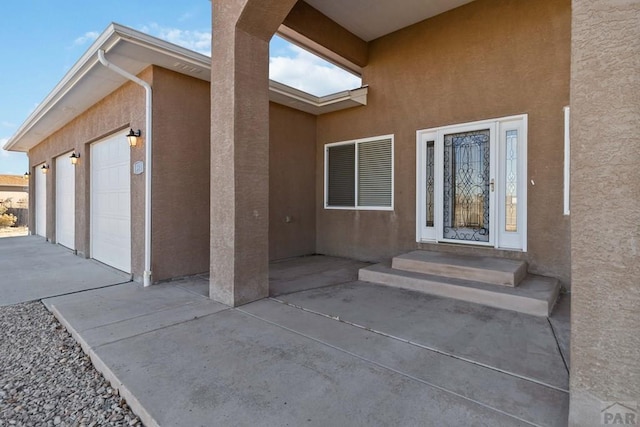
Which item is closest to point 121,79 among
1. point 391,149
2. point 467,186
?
point 391,149

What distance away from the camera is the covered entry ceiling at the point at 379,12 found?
216 inches

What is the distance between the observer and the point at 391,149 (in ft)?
21.0

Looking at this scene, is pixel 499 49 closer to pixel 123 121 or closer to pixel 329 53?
pixel 329 53

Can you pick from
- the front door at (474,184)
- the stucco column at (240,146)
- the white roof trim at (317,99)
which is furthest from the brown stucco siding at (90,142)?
the front door at (474,184)

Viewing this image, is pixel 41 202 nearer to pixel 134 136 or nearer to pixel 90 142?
pixel 90 142

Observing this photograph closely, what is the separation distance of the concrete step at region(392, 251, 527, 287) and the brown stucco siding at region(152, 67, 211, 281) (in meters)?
3.47

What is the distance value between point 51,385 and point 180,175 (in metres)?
3.47

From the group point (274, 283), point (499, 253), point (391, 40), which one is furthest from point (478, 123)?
point (274, 283)

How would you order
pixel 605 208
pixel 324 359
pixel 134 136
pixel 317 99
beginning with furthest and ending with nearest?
1. pixel 317 99
2. pixel 134 136
3. pixel 324 359
4. pixel 605 208

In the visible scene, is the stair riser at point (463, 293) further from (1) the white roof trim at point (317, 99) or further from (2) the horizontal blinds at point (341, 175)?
(1) the white roof trim at point (317, 99)

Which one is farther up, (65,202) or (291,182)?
(291,182)

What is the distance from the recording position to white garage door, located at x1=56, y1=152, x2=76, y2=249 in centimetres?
841

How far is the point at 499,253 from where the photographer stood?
508 cm

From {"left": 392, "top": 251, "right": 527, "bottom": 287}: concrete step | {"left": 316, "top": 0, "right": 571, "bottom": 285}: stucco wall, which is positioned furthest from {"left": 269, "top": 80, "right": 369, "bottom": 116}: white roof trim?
{"left": 392, "top": 251, "right": 527, "bottom": 287}: concrete step
